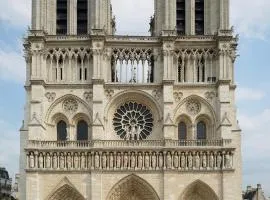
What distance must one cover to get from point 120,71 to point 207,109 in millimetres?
6819

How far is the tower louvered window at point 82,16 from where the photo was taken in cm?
5244

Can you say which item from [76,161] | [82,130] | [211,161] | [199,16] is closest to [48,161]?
[76,161]

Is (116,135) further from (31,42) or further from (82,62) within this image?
(31,42)

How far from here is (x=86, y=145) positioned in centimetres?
4934

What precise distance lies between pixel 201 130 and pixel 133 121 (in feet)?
16.2

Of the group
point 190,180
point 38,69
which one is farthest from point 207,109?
point 38,69

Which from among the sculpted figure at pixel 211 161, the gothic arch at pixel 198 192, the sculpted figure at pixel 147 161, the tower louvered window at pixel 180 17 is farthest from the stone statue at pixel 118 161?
the tower louvered window at pixel 180 17

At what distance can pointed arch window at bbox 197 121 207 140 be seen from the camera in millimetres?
51156

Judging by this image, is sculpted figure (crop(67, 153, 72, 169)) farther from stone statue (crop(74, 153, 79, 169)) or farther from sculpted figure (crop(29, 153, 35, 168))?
sculpted figure (crop(29, 153, 35, 168))

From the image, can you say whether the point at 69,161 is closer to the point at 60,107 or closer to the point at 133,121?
the point at 60,107

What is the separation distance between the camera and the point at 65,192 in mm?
49094

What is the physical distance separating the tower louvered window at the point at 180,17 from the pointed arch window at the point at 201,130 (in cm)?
688

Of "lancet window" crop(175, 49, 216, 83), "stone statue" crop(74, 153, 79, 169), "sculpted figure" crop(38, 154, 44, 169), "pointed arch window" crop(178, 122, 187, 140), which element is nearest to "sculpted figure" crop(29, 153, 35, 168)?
"sculpted figure" crop(38, 154, 44, 169)

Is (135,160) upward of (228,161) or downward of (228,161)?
upward
